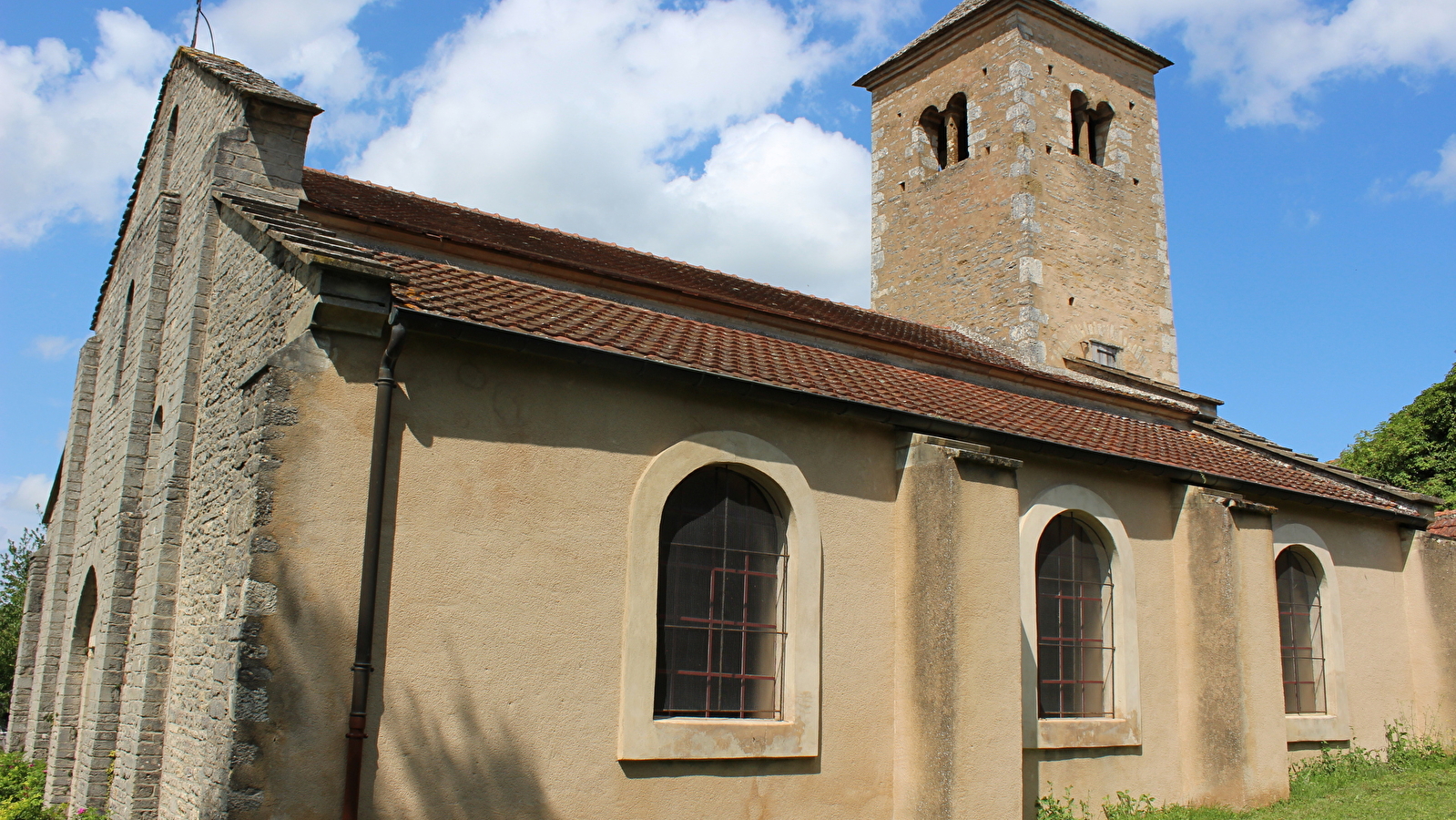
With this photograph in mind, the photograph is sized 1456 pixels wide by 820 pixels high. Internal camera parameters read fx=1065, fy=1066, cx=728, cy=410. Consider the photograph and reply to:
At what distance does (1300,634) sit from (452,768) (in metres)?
10.4

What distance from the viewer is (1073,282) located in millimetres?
18797

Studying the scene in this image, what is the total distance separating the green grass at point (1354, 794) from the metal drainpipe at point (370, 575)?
236 inches

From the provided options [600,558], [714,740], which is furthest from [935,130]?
[714,740]

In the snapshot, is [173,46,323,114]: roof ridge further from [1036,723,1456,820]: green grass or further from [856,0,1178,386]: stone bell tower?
[856,0,1178,386]: stone bell tower

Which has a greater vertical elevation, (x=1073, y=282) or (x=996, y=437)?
(x=1073, y=282)

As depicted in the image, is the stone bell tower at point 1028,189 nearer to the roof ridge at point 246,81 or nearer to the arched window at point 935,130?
the arched window at point 935,130

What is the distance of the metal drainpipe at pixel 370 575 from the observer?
20.3ft

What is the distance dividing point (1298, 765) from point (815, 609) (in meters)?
7.00

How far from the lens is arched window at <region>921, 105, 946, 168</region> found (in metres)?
20.7

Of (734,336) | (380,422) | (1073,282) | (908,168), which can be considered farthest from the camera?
(908,168)

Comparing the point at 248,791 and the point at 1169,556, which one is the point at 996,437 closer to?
the point at 1169,556

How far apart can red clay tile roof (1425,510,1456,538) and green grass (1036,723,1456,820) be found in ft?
10.0

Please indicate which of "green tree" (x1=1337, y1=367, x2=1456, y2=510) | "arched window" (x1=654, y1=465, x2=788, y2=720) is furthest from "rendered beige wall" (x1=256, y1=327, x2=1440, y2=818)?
"green tree" (x1=1337, y1=367, x2=1456, y2=510)

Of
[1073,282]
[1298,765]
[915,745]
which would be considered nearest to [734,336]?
[915,745]
